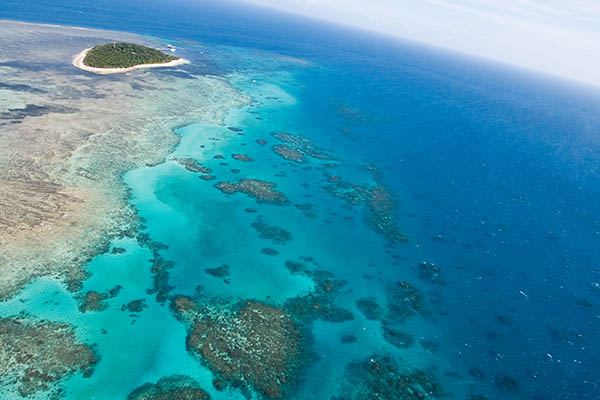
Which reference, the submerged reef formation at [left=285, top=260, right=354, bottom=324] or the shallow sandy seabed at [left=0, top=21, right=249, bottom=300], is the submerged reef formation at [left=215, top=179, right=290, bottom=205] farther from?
the submerged reef formation at [left=285, top=260, right=354, bottom=324]

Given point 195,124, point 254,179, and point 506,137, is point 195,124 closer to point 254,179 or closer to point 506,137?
point 254,179

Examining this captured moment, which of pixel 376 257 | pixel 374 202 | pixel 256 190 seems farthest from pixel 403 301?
pixel 256 190

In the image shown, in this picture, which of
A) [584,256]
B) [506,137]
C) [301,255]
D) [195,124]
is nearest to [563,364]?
[584,256]

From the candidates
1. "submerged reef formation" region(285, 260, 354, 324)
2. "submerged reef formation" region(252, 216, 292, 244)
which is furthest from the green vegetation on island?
"submerged reef formation" region(285, 260, 354, 324)

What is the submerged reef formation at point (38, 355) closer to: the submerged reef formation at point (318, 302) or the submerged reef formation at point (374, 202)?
the submerged reef formation at point (318, 302)

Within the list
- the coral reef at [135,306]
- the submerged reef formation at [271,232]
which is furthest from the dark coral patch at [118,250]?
the submerged reef formation at [271,232]
